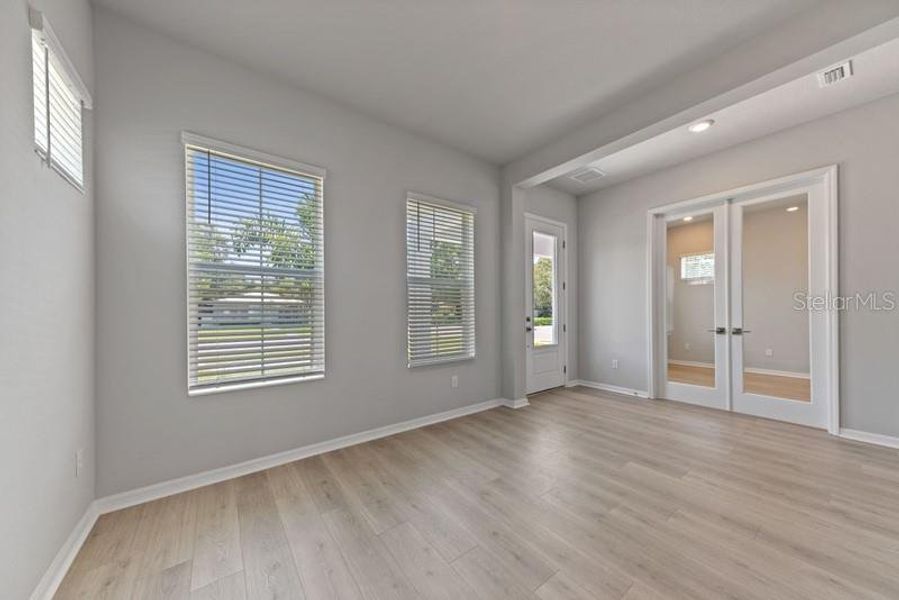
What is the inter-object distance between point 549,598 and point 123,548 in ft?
6.94

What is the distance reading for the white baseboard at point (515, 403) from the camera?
409cm

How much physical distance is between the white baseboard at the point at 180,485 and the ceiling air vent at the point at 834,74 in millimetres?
4300

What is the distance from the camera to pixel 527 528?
185cm

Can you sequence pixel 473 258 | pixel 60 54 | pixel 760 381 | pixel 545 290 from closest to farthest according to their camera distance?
1. pixel 60 54
2. pixel 760 381
3. pixel 473 258
4. pixel 545 290

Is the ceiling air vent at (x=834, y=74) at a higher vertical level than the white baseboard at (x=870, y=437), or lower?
higher

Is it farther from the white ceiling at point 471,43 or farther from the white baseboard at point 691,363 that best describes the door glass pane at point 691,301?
the white ceiling at point 471,43

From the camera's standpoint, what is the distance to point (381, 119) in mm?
3217

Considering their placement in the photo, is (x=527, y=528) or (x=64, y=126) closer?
(x=64, y=126)

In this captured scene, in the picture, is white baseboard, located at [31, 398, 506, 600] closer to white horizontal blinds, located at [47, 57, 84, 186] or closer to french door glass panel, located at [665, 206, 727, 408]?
white horizontal blinds, located at [47, 57, 84, 186]

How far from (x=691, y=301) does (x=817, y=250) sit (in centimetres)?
120

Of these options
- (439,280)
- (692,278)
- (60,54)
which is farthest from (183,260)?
(692,278)

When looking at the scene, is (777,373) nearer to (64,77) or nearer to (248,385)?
(248,385)

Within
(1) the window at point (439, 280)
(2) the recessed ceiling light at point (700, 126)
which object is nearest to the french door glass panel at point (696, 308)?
(2) the recessed ceiling light at point (700, 126)

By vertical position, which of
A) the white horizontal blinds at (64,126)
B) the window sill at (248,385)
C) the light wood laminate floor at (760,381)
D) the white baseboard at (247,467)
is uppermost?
the white horizontal blinds at (64,126)
